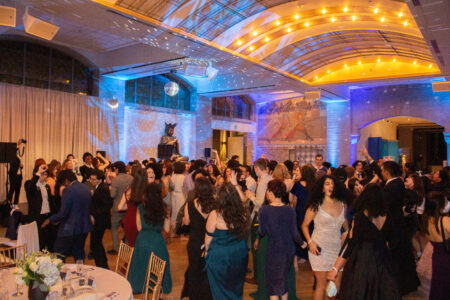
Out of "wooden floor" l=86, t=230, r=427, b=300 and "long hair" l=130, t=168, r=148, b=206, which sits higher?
"long hair" l=130, t=168, r=148, b=206

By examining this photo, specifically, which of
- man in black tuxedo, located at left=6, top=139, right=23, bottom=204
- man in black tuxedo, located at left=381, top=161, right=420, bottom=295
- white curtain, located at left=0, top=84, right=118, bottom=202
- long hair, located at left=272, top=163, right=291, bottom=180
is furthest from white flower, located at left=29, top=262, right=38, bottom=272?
white curtain, located at left=0, top=84, right=118, bottom=202

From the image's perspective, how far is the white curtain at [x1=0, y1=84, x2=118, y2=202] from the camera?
9.88 meters

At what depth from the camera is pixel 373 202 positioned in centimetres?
300

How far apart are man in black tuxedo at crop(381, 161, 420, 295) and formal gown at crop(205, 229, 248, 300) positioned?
74.8 inches

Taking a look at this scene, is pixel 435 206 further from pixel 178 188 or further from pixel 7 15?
pixel 7 15

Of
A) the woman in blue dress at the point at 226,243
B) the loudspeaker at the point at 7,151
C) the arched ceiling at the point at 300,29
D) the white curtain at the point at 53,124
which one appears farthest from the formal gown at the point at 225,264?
the white curtain at the point at 53,124

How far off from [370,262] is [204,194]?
1666mm

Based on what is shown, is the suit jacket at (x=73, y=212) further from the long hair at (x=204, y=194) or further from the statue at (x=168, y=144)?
the statue at (x=168, y=144)

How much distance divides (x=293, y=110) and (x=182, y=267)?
13850 millimetres

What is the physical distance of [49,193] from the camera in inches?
186

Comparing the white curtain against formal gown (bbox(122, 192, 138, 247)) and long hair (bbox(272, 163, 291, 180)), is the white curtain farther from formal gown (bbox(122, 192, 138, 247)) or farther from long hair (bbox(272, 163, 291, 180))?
long hair (bbox(272, 163, 291, 180))

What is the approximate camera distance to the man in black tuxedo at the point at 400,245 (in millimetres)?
4008

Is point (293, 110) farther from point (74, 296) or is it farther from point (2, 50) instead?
point (74, 296)

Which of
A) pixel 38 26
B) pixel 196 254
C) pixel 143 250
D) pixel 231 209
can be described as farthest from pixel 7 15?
pixel 231 209
